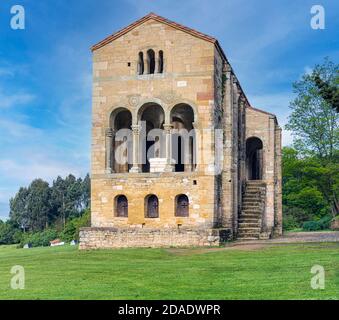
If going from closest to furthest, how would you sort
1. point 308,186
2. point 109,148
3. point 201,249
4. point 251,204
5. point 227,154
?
point 201,249 → point 109,148 → point 227,154 → point 251,204 → point 308,186

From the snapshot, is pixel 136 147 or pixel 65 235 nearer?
pixel 136 147

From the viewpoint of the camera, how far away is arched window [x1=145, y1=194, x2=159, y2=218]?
29.5 metres

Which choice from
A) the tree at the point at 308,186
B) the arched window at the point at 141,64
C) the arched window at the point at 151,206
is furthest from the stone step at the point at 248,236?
the tree at the point at 308,186

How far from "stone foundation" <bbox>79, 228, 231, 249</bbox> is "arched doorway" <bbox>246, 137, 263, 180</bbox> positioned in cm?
1303

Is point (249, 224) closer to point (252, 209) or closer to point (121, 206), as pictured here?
point (252, 209)

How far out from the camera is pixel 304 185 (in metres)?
52.7

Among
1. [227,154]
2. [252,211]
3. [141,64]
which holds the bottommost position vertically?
[252,211]

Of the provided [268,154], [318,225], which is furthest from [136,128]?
[318,225]

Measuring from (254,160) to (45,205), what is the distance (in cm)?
4067

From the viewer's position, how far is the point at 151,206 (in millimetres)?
29609

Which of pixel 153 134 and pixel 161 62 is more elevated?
pixel 161 62

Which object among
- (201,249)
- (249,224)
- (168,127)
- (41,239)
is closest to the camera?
(201,249)

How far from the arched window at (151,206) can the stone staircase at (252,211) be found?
526 centimetres

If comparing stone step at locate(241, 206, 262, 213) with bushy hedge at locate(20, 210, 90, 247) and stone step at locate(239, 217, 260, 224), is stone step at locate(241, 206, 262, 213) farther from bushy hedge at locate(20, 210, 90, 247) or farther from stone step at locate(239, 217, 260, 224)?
bushy hedge at locate(20, 210, 90, 247)
